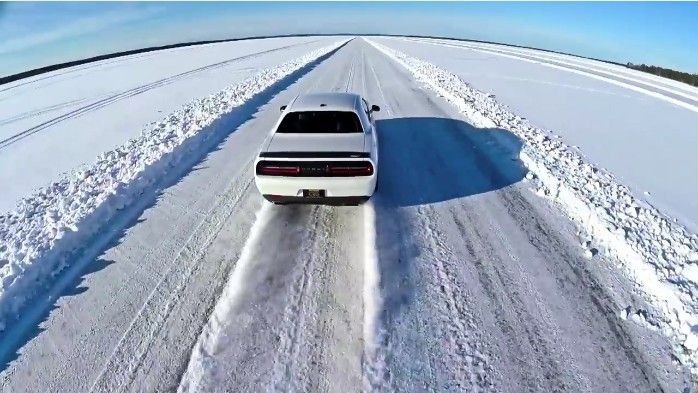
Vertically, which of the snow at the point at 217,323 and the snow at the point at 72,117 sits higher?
the snow at the point at 72,117

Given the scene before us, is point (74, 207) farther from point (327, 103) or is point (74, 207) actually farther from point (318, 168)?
point (327, 103)

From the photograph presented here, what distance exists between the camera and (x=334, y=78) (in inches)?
763

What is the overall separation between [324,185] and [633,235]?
3.95 meters

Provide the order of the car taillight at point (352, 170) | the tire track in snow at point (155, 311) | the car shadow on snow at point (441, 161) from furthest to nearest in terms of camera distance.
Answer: the car shadow on snow at point (441, 161) < the car taillight at point (352, 170) < the tire track in snow at point (155, 311)

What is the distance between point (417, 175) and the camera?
6.72 meters

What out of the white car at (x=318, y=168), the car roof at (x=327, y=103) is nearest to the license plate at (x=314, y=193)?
the white car at (x=318, y=168)

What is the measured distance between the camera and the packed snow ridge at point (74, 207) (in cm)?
443

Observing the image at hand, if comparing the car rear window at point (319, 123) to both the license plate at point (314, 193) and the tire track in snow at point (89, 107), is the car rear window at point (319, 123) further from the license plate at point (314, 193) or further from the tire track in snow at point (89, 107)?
the tire track in snow at point (89, 107)

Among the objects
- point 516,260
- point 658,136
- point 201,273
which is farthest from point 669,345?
point 658,136

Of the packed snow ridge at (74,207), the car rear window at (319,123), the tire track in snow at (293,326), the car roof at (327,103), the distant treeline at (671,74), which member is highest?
the distant treeline at (671,74)

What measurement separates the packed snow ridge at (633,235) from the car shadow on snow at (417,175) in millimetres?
604

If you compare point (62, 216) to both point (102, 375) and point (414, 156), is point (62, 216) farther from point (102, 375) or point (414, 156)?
point (414, 156)

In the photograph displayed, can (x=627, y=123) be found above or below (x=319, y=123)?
above

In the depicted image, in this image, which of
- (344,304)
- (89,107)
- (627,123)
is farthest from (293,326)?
(89,107)
